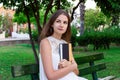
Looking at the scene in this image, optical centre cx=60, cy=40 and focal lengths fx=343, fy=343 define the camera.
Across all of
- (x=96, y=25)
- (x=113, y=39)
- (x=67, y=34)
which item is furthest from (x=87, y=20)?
(x=67, y=34)

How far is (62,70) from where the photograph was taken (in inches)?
141

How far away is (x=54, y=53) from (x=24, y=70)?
445mm

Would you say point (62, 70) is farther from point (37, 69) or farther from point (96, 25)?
point (96, 25)

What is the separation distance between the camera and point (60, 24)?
12.4 feet

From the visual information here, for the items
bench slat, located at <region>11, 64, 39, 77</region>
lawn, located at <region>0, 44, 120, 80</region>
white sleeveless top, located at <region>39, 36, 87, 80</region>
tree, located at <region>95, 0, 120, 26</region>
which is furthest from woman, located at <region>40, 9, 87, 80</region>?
tree, located at <region>95, 0, 120, 26</region>

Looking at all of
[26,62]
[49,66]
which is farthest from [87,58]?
[26,62]

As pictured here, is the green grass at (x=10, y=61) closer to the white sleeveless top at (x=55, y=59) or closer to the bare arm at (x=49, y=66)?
the white sleeveless top at (x=55, y=59)

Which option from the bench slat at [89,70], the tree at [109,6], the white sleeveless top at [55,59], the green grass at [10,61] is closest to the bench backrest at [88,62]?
the bench slat at [89,70]

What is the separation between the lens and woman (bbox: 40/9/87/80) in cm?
354

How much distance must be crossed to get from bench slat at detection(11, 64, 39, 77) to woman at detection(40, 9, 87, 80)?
25 cm

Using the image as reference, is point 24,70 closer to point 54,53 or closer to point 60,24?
point 54,53

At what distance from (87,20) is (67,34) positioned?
44.6 m

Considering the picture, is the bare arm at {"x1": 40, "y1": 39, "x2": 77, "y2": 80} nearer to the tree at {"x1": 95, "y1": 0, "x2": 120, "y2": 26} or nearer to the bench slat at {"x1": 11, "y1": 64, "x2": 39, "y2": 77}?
the bench slat at {"x1": 11, "y1": 64, "x2": 39, "y2": 77}

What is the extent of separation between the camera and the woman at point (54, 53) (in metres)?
3.54
